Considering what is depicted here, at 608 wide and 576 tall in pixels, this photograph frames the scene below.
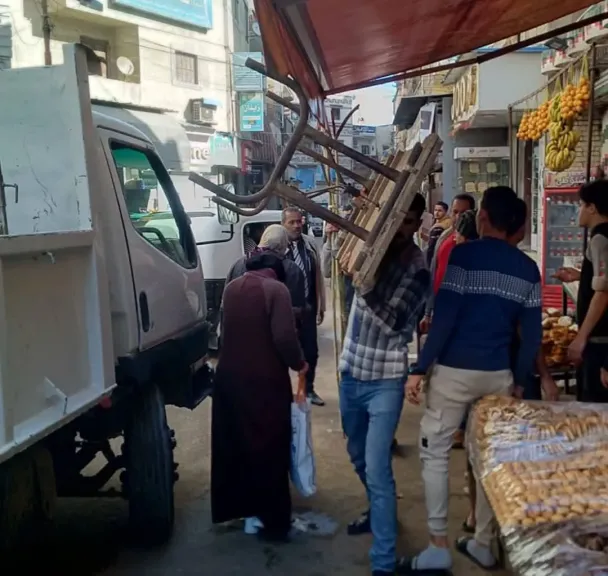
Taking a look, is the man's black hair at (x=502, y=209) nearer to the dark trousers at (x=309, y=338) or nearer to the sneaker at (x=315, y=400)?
the dark trousers at (x=309, y=338)

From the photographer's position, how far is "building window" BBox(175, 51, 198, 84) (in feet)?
74.4

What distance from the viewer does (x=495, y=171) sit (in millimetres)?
15938

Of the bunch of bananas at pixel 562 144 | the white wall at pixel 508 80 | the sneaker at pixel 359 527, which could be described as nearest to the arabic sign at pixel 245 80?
the white wall at pixel 508 80

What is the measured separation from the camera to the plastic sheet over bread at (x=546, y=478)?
1.89m

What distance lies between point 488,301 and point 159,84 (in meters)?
20.5

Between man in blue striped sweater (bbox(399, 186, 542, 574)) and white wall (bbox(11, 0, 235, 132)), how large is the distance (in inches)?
623

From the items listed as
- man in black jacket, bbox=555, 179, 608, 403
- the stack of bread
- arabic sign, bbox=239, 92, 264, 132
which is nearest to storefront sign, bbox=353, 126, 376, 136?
arabic sign, bbox=239, 92, 264, 132

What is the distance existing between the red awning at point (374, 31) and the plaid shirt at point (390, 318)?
1.06m

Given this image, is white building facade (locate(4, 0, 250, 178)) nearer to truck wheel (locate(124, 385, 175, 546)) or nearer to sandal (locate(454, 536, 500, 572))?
truck wheel (locate(124, 385, 175, 546))

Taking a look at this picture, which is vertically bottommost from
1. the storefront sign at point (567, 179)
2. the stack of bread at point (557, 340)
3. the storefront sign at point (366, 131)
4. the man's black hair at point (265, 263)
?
the stack of bread at point (557, 340)

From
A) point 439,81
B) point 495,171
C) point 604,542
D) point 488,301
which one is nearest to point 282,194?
point 488,301

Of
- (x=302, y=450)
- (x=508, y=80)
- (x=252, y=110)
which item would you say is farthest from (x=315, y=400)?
(x=252, y=110)

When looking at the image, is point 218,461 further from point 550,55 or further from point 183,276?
point 550,55

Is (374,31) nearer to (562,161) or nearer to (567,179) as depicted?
(562,161)
